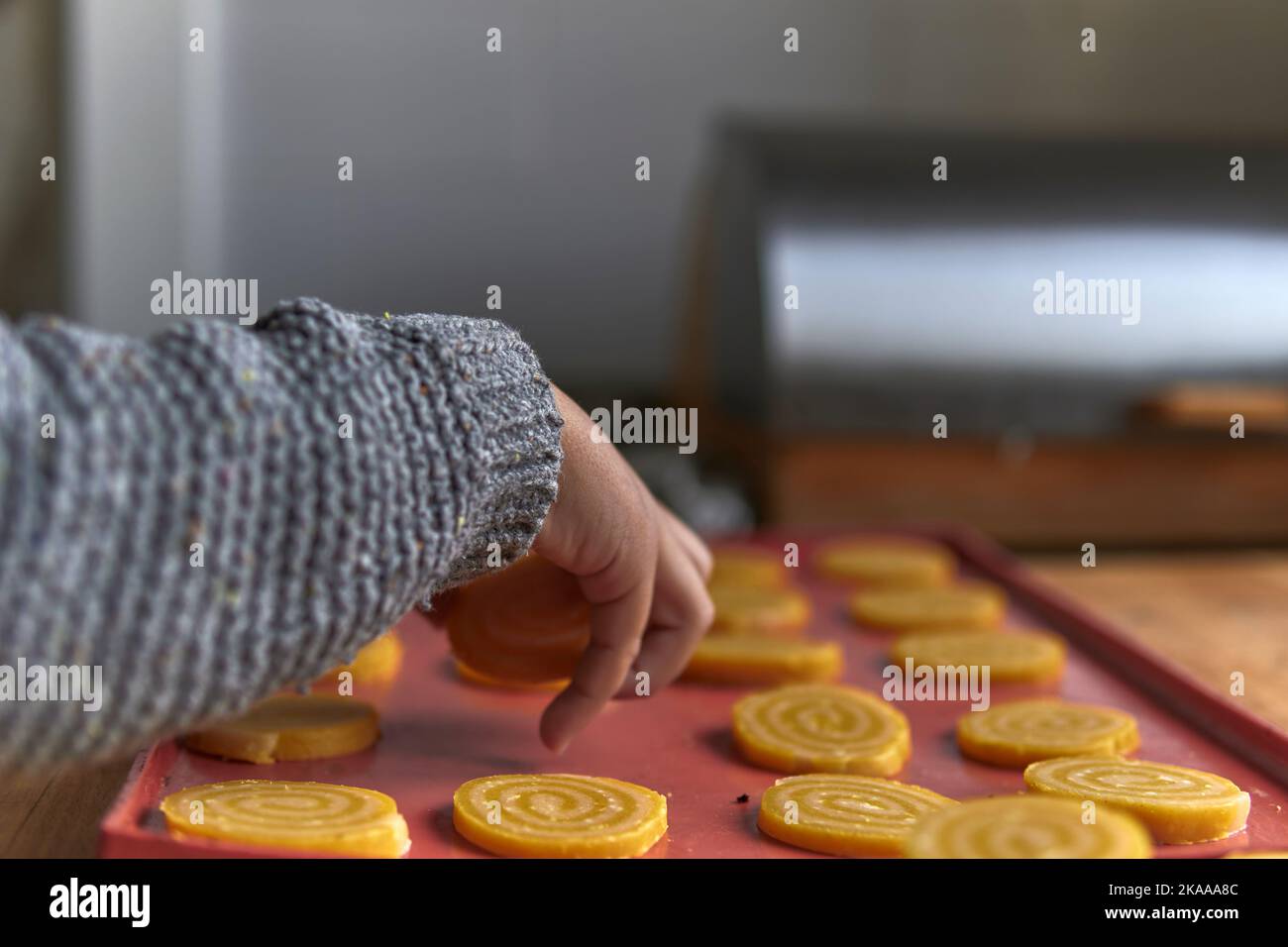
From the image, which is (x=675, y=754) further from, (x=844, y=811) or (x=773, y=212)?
(x=773, y=212)

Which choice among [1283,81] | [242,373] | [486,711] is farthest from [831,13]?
[242,373]

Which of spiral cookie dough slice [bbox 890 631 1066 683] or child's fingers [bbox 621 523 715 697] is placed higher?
child's fingers [bbox 621 523 715 697]

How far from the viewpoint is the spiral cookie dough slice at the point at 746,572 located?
1.34 m

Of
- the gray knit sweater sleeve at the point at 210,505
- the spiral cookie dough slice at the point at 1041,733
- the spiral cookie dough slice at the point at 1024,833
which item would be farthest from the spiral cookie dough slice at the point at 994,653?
the gray knit sweater sleeve at the point at 210,505

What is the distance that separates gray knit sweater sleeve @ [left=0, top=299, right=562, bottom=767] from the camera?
0.51 metres

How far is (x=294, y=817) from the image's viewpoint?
0.65 m

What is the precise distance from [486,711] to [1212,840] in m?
0.48

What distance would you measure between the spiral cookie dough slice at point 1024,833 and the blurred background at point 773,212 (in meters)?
1.09

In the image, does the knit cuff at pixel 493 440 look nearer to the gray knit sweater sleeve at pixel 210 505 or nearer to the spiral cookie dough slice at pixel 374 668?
the gray knit sweater sleeve at pixel 210 505

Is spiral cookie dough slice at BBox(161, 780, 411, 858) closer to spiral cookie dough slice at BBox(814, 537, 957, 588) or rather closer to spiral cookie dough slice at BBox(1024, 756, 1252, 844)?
spiral cookie dough slice at BBox(1024, 756, 1252, 844)

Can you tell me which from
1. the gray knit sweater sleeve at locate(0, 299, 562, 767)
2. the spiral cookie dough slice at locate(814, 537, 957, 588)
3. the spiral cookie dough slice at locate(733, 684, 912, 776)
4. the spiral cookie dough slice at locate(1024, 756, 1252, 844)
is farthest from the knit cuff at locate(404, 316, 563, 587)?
the spiral cookie dough slice at locate(814, 537, 957, 588)

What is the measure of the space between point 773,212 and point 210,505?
1.27 meters

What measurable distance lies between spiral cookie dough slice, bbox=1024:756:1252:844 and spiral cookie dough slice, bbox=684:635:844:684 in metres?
0.27
